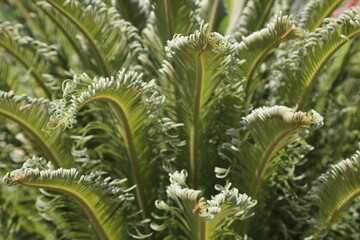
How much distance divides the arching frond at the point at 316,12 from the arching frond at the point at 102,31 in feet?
2.08

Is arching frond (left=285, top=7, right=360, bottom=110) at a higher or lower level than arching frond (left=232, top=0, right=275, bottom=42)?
lower

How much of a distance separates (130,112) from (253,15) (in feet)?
2.32

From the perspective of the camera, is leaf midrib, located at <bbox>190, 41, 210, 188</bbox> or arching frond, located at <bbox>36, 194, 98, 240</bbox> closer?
leaf midrib, located at <bbox>190, 41, 210, 188</bbox>

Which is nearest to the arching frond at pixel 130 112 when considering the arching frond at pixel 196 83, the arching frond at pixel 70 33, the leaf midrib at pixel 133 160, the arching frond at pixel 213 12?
the leaf midrib at pixel 133 160

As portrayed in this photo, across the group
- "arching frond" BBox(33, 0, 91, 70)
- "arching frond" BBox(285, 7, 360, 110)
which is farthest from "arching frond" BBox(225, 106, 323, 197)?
"arching frond" BBox(33, 0, 91, 70)

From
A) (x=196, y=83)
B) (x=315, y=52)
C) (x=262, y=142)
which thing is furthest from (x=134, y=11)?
(x=262, y=142)

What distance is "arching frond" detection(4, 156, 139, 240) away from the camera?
1.46 m

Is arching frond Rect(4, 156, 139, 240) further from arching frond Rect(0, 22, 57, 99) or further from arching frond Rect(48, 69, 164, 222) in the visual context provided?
arching frond Rect(0, 22, 57, 99)

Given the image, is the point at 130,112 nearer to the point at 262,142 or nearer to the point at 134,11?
the point at 262,142

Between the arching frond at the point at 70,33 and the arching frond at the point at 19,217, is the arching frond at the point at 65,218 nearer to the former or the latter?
the arching frond at the point at 19,217

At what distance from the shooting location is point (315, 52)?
1905mm

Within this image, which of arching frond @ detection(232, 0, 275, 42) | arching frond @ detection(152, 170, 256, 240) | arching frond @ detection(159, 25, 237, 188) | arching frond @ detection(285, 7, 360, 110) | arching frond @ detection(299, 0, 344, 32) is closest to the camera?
arching frond @ detection(152, 170, 256, 240)

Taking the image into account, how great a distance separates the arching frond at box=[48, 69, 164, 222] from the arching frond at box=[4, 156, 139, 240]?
0.13m

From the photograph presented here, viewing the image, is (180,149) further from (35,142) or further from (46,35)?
(46,35)
